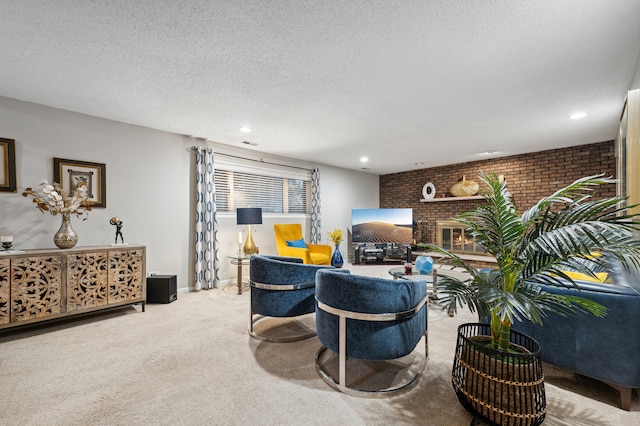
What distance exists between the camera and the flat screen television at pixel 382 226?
6.87m

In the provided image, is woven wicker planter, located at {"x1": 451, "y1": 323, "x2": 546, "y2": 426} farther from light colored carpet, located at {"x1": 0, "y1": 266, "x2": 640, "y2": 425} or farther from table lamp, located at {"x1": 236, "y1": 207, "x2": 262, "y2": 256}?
table lamp, located at {"x1": 236, "y1": 207, "x2": 262, "y2": 256}

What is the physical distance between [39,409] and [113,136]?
315cm

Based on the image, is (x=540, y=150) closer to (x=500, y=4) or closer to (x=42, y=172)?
(x=500, y=4)

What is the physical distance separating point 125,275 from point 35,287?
2.47 ft

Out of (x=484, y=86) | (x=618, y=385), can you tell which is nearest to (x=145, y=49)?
(x=484, y=86)

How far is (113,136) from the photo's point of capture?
373 cm

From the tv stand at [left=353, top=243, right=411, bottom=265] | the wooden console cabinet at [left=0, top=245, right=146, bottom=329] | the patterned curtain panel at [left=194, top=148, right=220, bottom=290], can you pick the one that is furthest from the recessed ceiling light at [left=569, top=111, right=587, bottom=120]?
the wooden console cabinet at [left=0, top=245, right=146, bottom=329]

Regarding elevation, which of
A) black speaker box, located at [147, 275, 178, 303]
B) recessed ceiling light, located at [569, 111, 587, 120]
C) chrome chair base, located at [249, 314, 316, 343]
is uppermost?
recessed ceiling light, located at [569, 111, 587, 120]

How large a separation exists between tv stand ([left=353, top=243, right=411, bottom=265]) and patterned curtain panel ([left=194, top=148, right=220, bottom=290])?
3.45 metres

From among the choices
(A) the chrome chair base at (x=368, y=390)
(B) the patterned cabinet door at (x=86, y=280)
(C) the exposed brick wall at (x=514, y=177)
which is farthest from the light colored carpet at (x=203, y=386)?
(C) the exposed brick wall at (x=514, y=177)

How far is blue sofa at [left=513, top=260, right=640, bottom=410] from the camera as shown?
5.44ft

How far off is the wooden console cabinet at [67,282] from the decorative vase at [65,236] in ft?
0.41

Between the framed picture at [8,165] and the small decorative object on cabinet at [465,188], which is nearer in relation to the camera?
the framed picture at [8,165]

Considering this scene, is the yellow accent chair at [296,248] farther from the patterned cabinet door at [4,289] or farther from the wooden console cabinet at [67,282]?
the patterned cabinet door at [4,289]
